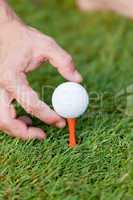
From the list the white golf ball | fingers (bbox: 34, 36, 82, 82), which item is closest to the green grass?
the white golf ball

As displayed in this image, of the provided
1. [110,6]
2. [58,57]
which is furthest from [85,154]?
[110,6]

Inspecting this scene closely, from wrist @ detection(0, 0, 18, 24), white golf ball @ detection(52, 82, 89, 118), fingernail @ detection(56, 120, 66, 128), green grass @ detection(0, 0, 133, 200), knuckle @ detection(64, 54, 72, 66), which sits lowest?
green grass @ detection(0, 0, 133, 200)

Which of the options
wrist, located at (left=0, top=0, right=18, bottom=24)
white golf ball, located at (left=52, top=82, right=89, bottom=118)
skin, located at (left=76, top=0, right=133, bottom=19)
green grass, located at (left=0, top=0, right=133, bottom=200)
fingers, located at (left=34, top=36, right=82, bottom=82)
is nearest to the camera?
green grass, located at (left=0, top=0, right=133, bottom=200)

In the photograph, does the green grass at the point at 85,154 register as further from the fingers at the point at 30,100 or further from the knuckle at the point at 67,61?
the knuckle at the point at 67,61

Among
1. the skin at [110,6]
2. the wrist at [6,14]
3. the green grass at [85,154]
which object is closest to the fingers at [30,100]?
the green grass at [85,154]

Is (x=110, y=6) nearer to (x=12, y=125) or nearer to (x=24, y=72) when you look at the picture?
(x=24, y=72)

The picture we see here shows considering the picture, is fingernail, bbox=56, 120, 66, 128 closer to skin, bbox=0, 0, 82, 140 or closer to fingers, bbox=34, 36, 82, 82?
skin, bbox=0, 0, 82, 140
